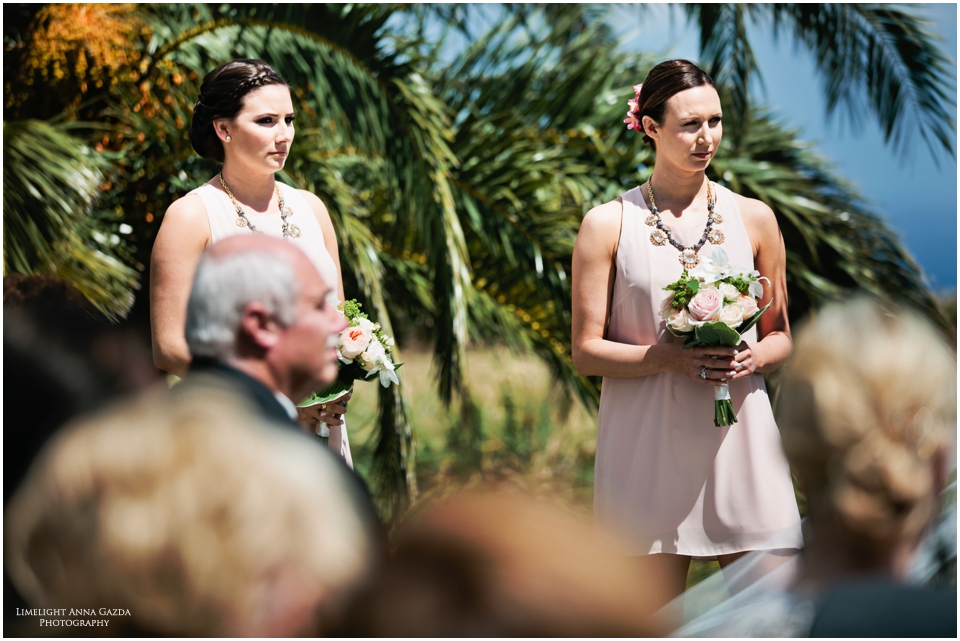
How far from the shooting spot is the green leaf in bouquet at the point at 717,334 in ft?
9.04

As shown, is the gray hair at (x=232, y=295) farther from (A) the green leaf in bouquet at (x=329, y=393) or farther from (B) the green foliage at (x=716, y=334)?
(B) the green foliage at (x=716, y=334)

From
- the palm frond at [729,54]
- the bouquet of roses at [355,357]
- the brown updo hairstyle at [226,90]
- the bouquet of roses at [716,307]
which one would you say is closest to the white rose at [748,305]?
the bouquet of roses at [716,307]

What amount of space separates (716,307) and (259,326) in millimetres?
1486

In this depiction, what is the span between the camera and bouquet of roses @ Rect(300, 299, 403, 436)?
9.30 ft

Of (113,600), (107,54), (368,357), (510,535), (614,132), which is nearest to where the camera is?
(510,535)

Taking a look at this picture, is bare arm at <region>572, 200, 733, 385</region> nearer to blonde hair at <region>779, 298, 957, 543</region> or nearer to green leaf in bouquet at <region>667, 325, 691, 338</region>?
green leaf in bouquet at <region>667, 325, 691, 338</region>

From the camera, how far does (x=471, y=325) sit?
575 cm

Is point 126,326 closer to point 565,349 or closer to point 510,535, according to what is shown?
point 565,349

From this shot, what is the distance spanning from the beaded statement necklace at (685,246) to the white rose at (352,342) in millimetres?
1031

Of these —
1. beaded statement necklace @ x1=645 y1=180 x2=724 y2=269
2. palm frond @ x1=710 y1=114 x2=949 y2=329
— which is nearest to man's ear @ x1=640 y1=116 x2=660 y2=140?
beaded statement necklace @ x1=645 y1=180 x2=724 y2=269

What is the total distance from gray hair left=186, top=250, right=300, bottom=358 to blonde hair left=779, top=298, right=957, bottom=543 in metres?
1.00

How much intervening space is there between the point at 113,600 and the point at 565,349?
4.62 metres

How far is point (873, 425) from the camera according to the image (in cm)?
142

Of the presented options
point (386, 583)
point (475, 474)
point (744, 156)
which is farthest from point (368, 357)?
point (475, 474)
